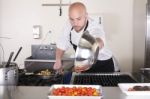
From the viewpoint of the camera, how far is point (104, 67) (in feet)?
6.75

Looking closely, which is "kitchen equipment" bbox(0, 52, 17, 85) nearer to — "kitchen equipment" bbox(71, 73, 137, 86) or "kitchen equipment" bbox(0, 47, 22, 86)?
"kitchen equipment" bbox(0, 47, 22, 86)

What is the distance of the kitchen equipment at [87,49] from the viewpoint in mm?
1080

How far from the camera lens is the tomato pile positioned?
1048mm

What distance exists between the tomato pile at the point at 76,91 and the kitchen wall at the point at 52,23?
6.29 feet

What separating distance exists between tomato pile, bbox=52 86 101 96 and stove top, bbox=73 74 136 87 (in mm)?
269

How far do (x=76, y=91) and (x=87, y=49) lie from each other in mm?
189

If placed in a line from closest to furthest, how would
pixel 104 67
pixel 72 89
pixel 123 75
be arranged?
pixel 72 89
pixel 123 75
pixel 104 67

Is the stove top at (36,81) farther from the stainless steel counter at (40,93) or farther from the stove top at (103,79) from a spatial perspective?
the stainless steel counter at (40,93)

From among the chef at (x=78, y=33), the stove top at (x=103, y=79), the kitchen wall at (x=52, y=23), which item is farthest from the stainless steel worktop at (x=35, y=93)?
the kitchen wall at (x=52, y=23)

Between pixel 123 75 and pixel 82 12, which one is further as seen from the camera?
pixel 123 75

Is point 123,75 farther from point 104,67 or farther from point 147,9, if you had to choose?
point 147,9

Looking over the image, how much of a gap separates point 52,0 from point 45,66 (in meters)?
0.89

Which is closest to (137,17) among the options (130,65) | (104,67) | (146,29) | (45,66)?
(146,29)

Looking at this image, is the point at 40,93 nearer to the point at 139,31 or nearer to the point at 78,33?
the point at 78,33
